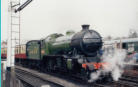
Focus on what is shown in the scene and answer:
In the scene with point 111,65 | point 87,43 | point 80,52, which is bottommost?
point 111,65

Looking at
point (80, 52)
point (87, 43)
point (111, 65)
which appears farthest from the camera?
point (80, 52)

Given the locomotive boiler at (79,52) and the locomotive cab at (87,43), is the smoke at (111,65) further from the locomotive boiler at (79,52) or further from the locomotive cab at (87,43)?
the locomotive cab at (87,43)

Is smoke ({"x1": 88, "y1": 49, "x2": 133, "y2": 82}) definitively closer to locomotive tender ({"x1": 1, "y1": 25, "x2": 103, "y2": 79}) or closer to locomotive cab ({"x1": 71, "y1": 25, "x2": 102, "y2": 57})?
locomotive tender ({"x1": 1, "y1": 25, "x2": 103, "y2": 79})

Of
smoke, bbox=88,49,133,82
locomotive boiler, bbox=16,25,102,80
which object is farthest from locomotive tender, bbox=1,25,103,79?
smoke, bbox=88,49,133,82

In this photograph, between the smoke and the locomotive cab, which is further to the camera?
the locomotive cab

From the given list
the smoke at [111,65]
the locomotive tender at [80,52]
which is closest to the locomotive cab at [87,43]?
the locomotive tender at [80,52]

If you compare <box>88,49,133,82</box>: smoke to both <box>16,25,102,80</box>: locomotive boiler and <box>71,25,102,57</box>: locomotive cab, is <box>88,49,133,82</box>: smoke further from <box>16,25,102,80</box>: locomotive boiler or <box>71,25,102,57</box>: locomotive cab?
<box>71,25,102,57</box>: locomotive cab

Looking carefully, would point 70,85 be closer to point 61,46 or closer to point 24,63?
point 61,46

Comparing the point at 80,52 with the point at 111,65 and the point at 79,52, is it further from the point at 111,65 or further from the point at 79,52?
the point at 111,65

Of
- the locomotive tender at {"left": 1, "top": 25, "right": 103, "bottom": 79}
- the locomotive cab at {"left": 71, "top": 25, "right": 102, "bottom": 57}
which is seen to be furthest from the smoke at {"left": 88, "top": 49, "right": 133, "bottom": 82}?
the locomotive cab at {"left": 71, "top": 25, "right": 102, "bottom": 57}

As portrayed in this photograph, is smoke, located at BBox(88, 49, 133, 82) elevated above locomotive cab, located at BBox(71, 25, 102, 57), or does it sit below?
below

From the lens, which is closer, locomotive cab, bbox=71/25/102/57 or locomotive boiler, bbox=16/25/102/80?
locomotive boiler, bbox=16/25/102/80

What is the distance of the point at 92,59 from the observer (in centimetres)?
947

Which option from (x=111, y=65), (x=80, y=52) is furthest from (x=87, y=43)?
(x=111, y=65)
